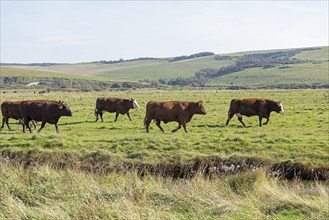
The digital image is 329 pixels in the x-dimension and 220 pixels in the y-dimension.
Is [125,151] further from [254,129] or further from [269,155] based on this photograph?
[254,129]

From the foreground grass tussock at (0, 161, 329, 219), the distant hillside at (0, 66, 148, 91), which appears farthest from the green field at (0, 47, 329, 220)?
the distant hillside at (0, 66, 148, 91)

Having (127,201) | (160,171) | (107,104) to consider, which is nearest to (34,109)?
(107,104)

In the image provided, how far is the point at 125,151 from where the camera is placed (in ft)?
55.4

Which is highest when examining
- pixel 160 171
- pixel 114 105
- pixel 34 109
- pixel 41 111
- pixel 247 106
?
pixel 34 109

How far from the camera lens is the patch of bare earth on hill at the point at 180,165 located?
1484cm

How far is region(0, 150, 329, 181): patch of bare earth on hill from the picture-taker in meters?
14.8

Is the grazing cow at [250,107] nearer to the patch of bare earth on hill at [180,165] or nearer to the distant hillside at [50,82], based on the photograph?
the patch of bare earth on hill at [180,165]

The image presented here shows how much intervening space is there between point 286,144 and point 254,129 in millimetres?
5328

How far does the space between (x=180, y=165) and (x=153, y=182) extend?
6.40 meters

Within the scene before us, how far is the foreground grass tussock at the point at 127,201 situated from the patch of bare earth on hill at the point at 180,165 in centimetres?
495

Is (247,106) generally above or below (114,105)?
above

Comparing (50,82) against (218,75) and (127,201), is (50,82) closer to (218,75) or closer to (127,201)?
(218,75)

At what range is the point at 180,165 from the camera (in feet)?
51.4

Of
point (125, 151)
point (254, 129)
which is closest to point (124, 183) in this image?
point (125, 151)
